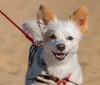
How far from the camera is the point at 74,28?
4059 mm

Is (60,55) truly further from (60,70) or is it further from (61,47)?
(60,70)

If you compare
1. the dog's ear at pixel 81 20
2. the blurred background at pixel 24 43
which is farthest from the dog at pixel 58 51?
the blurred background at pixel 24 43

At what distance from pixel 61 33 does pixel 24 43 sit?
392 centimetres

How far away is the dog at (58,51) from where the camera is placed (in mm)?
3969

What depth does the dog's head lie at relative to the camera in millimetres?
3922

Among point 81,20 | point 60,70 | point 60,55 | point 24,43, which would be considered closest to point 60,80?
point 60,70

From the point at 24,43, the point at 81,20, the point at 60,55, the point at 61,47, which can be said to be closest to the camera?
the point at 61,47

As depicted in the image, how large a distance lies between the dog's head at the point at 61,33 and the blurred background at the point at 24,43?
89.2 inches

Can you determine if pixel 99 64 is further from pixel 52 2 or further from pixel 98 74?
pixel 52 2

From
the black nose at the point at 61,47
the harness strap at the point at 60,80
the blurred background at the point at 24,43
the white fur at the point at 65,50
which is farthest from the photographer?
the blurred background at the point at 24,43

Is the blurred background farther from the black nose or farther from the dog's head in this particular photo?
the black nose

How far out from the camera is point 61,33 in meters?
3.98

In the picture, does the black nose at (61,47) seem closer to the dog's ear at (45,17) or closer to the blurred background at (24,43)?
the dog's ear at (45,17)

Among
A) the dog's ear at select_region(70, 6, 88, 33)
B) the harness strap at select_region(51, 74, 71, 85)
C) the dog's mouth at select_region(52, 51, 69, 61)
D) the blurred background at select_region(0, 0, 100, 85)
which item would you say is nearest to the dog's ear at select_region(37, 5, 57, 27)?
the dog's ear at select_region(70, 6, 88, 33)
